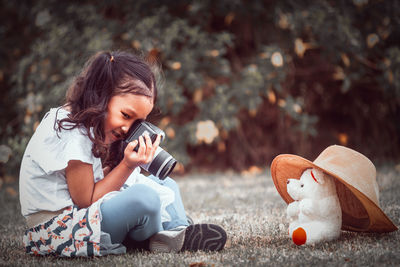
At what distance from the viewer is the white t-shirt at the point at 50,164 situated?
147 cm

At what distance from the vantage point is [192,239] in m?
1.50

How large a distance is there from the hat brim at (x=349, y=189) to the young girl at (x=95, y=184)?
0.36m

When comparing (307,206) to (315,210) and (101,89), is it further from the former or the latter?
(101,89)

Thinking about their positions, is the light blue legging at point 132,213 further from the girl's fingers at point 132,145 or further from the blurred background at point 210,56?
the blurred background at point 210,56

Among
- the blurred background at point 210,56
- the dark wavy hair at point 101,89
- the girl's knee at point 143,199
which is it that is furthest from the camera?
the blurred background at point 210,56

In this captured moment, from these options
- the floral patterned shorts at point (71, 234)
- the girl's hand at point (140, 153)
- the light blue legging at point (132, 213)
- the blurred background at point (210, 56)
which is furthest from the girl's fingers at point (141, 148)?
the blurred background at point (210, 56)

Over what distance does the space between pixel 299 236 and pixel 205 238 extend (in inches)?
12.5

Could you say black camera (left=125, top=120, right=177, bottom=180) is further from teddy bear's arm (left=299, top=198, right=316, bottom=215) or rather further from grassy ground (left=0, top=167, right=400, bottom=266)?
teddy bear's arm (left=299, top=198, right=316, bottom=215)

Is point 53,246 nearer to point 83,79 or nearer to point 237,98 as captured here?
point 83,79

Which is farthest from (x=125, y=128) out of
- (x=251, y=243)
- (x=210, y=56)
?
(x=210, y=56)

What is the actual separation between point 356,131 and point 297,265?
3.33 meters

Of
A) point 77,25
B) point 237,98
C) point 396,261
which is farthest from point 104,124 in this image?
point 77,25

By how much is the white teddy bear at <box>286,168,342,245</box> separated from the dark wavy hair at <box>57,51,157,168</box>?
0.66 m

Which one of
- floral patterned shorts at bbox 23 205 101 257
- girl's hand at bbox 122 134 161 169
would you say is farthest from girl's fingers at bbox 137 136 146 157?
floral patterned shorts at bbox 23 205 101 257
